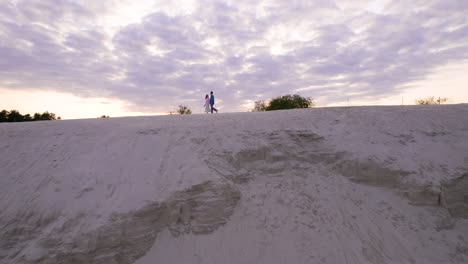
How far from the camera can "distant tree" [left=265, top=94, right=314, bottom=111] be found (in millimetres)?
23062

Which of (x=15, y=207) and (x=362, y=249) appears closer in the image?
(x=362, y=249)

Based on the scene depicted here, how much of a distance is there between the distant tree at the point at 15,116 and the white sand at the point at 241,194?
19034 millimetres

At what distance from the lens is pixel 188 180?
17.0 ft

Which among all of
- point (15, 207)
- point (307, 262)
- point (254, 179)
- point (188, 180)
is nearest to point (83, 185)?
point (15, 207)

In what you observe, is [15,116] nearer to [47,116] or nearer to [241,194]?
[47,116]

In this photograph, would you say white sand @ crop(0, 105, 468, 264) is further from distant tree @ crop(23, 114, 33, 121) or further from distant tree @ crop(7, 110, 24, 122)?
distant tree @ crop(23, 114, 33, 121)

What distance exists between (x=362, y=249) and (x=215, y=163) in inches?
129

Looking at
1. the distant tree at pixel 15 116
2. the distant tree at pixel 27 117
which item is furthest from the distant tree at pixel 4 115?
the distant tree at pixel 27 117

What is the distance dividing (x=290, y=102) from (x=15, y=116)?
2412cm

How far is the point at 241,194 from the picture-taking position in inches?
205

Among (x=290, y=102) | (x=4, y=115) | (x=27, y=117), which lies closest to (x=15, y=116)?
(x=4, y=115)

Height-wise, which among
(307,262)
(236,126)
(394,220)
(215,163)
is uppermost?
(236,126)

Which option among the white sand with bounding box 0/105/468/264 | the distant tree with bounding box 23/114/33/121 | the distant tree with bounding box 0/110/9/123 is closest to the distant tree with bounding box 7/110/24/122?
the distant tree with bounding box 0/110/9/123

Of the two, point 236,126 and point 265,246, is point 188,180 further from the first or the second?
point 236,126
